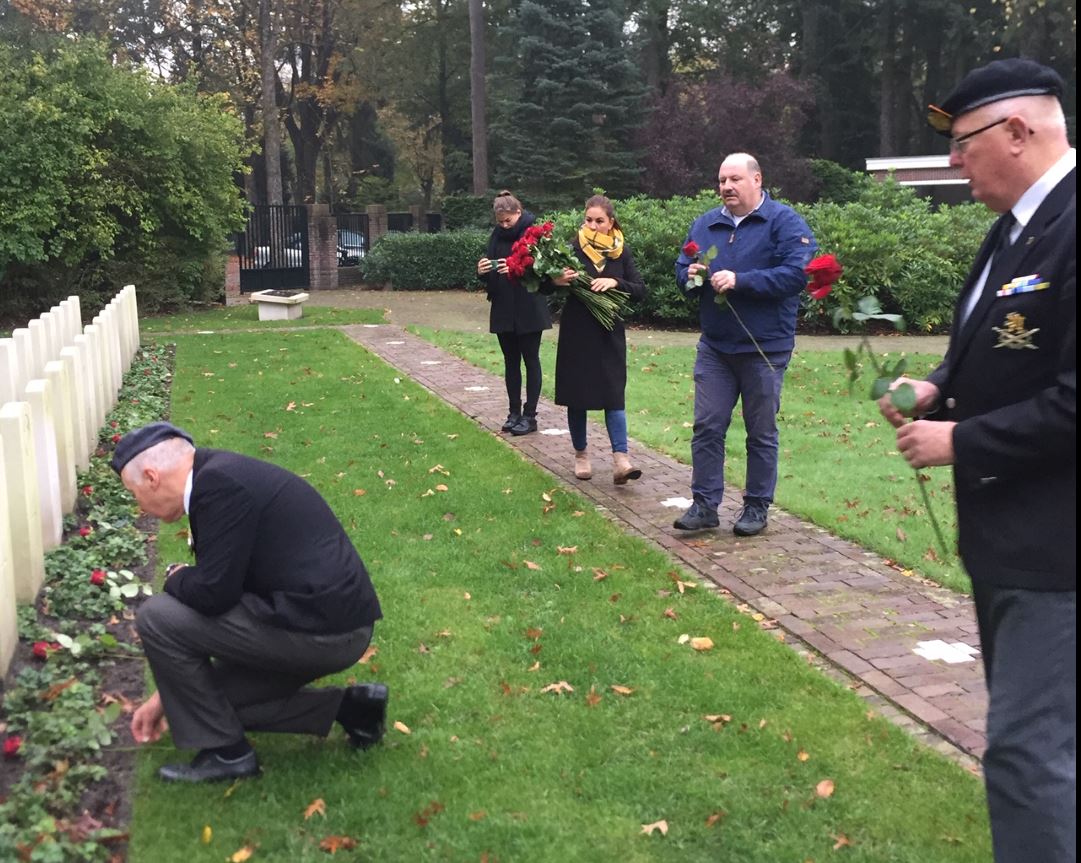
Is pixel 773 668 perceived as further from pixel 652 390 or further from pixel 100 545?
pixel 652 390

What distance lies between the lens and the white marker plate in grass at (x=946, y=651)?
15.2 ft

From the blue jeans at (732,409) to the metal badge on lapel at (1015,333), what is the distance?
3.56 m

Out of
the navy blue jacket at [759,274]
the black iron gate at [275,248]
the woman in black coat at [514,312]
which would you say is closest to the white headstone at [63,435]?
the woman in black coat at [514,312]

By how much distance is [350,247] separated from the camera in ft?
95.3

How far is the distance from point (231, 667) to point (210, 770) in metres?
0.35

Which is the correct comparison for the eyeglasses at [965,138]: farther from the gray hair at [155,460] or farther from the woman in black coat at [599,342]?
the woman in black coat at [599,342]

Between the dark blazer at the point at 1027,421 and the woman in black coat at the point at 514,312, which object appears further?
the woman in black coat at the point at 514,312

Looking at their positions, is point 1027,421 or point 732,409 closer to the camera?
point 1027,421

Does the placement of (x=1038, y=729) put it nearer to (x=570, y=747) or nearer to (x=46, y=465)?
(x=570, y=747)

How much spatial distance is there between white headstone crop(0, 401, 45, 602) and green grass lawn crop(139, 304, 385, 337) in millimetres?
11712

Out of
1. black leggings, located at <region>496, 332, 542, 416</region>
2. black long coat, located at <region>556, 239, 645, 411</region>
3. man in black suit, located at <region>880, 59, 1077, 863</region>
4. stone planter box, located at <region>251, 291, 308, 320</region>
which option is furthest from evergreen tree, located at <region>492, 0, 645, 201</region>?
man in black suit, located at <region>880, 59, 1077, 863</region>

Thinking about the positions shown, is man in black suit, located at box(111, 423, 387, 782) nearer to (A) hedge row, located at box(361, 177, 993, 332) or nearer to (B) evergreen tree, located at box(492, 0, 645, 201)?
(A) hedge row, located at box(361, 177, 993, 332)

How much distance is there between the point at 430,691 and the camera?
14.4ft

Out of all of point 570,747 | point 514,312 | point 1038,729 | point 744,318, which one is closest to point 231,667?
point 570,747
